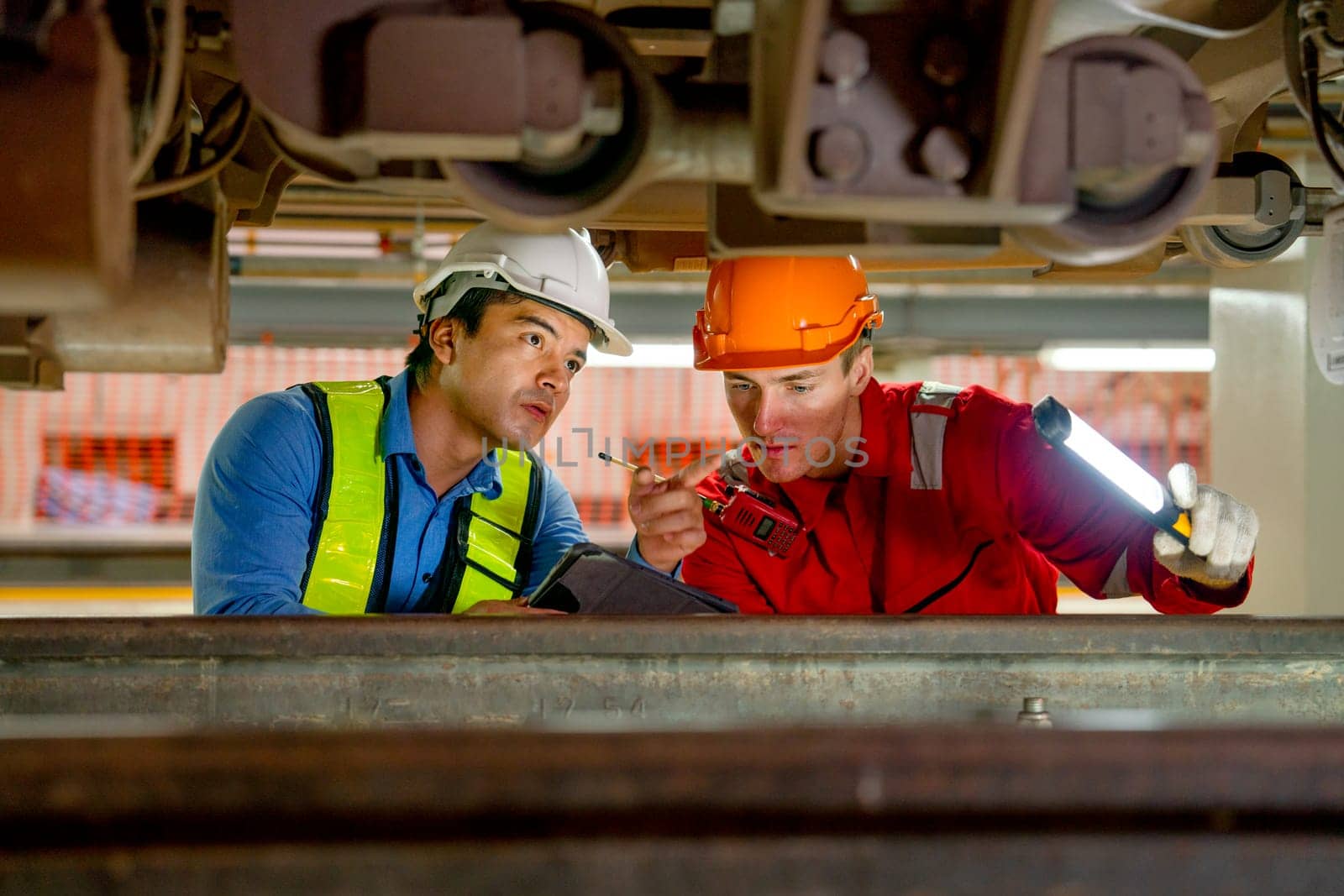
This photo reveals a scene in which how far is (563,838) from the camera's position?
44.9 inches

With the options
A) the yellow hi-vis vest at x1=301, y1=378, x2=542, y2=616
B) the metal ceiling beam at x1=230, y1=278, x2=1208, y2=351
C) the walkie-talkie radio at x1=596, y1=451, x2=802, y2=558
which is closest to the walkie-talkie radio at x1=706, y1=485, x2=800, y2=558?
the walkie-talkie radio at x1=596, y1=451, x2=802, y2=558

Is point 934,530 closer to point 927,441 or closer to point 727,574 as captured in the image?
point 927,441

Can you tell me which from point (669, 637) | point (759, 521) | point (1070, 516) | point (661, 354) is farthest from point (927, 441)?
point (661, 354)

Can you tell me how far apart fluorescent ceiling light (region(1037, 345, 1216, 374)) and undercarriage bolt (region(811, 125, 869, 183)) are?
770cm

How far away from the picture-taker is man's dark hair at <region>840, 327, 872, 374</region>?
10.4ft

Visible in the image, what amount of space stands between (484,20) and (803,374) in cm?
190

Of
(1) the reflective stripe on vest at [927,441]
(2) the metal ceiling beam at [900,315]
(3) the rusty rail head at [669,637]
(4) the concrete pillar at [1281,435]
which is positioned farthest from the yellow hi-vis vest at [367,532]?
(2) the metal ceiling beam at [900,315]

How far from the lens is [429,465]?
10.2 feet

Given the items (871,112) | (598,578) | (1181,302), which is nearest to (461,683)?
(598,578)

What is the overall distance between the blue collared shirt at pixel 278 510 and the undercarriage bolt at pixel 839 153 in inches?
75.6

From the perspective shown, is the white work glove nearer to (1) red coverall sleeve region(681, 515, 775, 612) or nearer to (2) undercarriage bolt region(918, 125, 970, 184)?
(1) red coverall sleeve region(681, 515, 775, 612)

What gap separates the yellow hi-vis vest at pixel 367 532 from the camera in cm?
287

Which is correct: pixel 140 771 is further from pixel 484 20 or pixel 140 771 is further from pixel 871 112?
pixel 871 112

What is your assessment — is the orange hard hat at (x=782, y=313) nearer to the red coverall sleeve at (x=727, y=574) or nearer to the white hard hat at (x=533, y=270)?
the white hard hat at (x=533, y=270)
